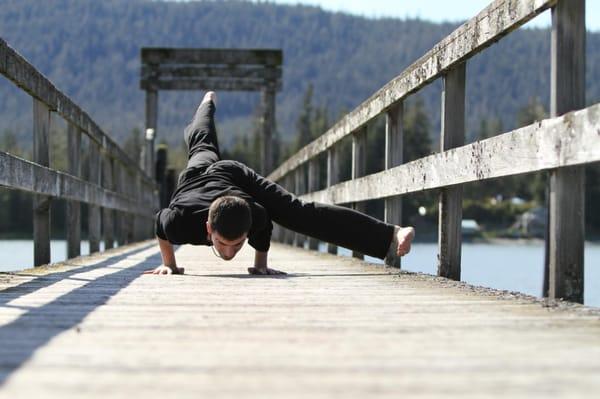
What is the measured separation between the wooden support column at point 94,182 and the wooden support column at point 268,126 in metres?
8.50

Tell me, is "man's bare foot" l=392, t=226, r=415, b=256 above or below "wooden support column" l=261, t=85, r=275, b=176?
below

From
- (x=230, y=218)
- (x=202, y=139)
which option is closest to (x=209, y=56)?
(x=202, y=139)

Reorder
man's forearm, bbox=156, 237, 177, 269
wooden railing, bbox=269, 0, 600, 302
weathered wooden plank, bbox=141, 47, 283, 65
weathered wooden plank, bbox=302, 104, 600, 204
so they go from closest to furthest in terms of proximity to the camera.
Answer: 1. weathered wooden plank, bbox=302, 104, 600, 204
2. wooden railing, bbox=269, 0, 600, 302
3. man's forearm, bbox=156, 237, 177, 269
4. weathered wooden plank, bbox=141, 47, 283, 65

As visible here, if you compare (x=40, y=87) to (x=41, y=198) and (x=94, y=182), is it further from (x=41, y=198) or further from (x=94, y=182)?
(x=94, y=182)

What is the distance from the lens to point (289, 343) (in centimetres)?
243

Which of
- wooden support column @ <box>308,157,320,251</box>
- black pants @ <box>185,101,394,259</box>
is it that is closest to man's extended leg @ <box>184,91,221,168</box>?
black pants @ <box>185,101,394,259</box>

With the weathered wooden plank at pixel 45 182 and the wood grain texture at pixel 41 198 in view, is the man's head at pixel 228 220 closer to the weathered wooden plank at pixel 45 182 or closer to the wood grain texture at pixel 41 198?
the weathered wooden plank at pixel 45 182

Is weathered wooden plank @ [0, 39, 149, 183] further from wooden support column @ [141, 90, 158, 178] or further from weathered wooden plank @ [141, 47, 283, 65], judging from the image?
weathered wooden plank @ [141, 47, 283, 65]

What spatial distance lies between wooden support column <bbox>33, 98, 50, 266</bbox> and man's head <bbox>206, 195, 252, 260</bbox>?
1502 mm

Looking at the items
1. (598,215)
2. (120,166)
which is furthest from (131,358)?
(598,215)

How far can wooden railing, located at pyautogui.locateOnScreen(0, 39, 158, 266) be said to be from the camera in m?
4.66

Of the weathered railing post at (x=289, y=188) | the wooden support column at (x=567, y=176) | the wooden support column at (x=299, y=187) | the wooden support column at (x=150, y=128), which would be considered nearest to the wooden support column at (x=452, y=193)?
the wooden support column at (x=567, y=176)

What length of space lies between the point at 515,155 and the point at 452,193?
43.6 inches

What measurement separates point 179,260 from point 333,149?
7.46ft
